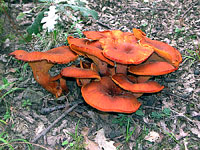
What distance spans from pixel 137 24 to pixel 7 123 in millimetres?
5151

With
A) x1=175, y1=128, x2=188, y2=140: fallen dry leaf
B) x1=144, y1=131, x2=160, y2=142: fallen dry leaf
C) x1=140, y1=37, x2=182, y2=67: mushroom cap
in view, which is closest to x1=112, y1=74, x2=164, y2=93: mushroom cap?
x1=140, y1=37, x2=182, y2=67: mushroom cap

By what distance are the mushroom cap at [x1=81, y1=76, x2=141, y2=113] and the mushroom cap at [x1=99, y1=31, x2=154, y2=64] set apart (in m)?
0.73

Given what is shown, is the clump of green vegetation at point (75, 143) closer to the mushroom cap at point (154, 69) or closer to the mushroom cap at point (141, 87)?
the mushroom cap at point (141, 87)

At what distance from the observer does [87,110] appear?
4.16m

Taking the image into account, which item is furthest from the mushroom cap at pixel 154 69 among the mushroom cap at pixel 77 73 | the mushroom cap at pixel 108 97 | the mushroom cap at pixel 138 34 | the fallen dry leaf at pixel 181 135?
the fallen dry leaf at pixel 181 135

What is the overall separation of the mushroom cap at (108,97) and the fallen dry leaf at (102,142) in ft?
2.86

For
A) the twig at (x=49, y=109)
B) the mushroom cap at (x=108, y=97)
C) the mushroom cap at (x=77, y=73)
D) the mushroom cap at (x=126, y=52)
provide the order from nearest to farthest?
the mushroom cap at (x=126, y=52) < the mushroom cap at (x=108, y=97) < the mushroom cap at (x=77, y=73) < the twig at (x=49, y=109)

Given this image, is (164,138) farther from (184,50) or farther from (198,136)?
(184,50)

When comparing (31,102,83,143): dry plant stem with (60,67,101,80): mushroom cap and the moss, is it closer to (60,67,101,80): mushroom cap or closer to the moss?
(60,67,101,80): mushroom cap

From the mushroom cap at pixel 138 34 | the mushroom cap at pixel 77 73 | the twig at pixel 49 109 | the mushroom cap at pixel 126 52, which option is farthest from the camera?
the twig at pixel 49 109

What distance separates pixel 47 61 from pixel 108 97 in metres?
1.32

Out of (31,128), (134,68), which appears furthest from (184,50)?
(31,128)

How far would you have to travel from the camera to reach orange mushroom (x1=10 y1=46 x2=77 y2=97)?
332cm

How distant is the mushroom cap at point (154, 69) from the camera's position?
3279mm
